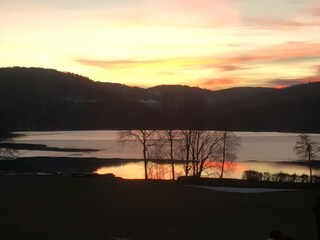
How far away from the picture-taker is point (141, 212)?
1928 cm

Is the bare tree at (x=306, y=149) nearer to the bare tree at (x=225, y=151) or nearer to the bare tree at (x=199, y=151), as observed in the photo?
the bare tree at (x=225, y=151)

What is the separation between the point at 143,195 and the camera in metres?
24.0

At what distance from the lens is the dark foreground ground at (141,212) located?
1508 cm

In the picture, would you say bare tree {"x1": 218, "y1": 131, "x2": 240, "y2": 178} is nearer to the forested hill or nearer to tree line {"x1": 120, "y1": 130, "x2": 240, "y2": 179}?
tree line {"x1": 120, "y1": 130, "x2": 240, "y2": 179}

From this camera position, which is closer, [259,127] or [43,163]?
[43,163]

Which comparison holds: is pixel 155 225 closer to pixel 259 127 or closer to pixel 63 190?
pixel 63 190

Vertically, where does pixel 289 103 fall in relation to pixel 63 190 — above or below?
above

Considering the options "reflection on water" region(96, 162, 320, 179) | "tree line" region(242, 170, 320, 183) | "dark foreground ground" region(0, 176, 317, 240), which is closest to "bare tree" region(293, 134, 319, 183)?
"reflection on water" region(96, 162, 320, 179)

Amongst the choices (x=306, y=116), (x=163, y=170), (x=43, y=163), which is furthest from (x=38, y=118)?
(x=163, y=170)

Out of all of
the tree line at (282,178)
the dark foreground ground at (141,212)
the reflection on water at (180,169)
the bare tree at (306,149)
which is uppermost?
the bare tree at (306,149)

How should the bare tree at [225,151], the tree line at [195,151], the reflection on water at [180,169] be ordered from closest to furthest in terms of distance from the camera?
the tree line at [195,151], the bare tree at [225,151], the reflection on water at [180,169]

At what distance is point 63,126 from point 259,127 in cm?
6847

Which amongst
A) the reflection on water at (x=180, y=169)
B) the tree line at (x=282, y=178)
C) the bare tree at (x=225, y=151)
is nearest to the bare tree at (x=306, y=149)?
the reflection on water at (x=180, y=169)

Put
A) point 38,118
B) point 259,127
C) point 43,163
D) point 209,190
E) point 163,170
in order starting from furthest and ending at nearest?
point 38,118 → point 259,127 → point 43,163 → point 163,170 → point 209,190
